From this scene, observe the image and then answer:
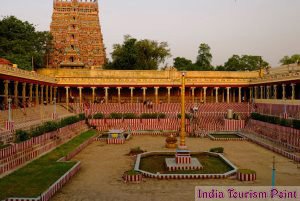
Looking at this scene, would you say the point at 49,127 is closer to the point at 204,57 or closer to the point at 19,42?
the point at 19,42

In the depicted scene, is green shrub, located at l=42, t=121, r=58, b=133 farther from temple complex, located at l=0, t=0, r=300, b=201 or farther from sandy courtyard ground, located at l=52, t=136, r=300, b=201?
sandy courtyard ground, located at l=52, t=136, r=300, b=201

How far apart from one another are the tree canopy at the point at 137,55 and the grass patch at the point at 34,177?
50.2m

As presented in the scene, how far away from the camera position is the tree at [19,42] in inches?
1919

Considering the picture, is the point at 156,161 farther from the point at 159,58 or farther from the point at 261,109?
the point at 159,58

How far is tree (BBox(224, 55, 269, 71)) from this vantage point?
82356 mm

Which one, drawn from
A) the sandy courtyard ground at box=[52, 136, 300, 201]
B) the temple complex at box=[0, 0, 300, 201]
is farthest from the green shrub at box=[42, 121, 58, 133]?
the sandy courtyard ground at box=[52, 136, 300, 201]

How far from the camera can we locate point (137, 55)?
71125 millimetres

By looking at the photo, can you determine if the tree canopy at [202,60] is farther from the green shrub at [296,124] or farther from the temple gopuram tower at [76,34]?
the green shrub at [296,124]

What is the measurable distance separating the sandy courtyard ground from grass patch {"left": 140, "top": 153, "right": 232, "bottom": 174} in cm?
106

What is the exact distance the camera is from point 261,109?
4269cm

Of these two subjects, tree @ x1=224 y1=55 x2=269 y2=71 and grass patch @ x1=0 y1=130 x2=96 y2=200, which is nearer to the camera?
grass patch @ x1=0 y1=130 x2=96 y2=200

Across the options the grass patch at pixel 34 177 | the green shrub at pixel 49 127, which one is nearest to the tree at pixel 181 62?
the green shrub at pixel 49 127

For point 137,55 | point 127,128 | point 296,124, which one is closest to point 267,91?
point 127,128

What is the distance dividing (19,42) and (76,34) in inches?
614
